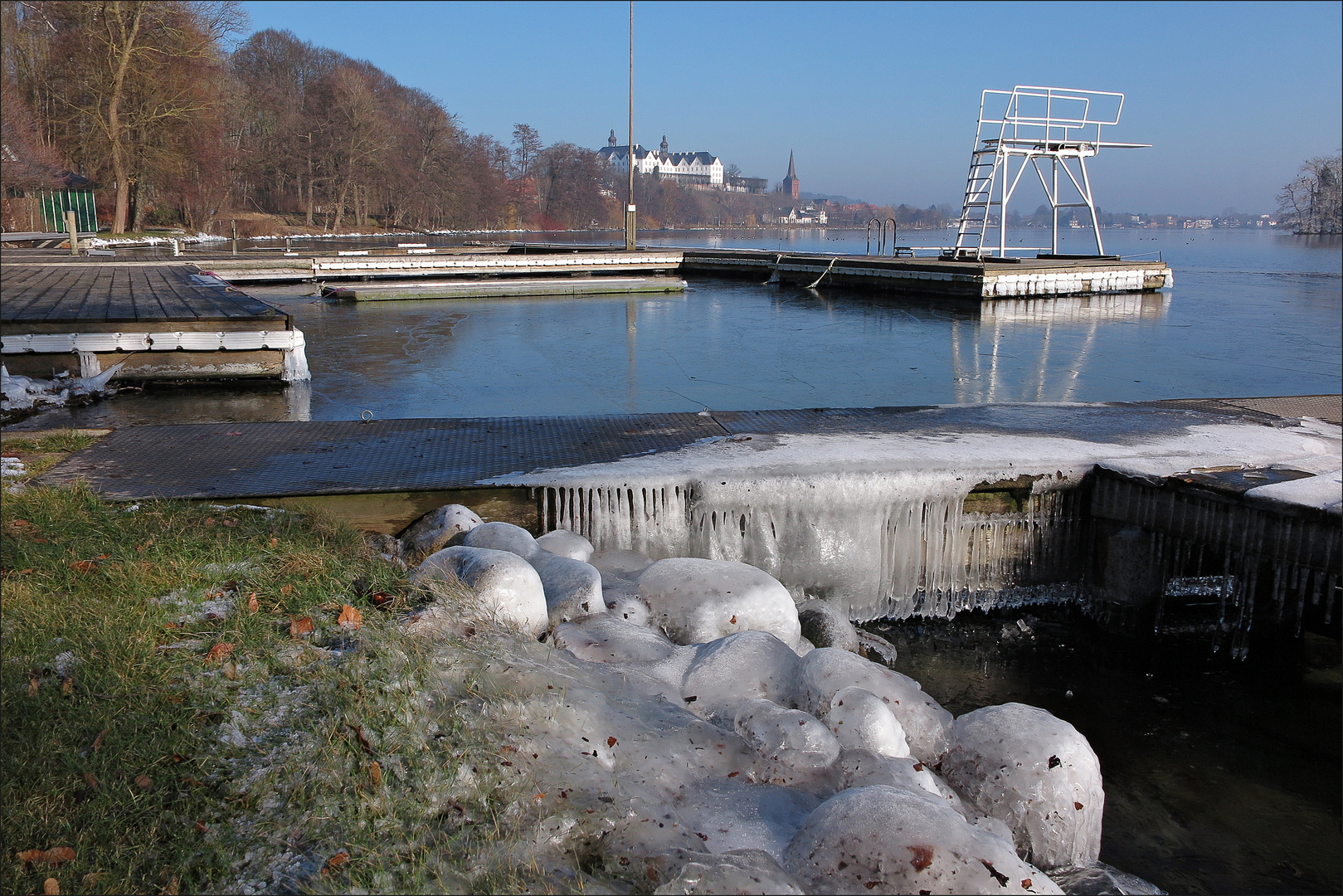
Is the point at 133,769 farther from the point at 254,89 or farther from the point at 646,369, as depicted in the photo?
the point at 254,89

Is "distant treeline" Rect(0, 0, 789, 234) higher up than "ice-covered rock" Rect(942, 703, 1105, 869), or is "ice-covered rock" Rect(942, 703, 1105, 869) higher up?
"distant treeline" Rect(0, 0, 789, 234)

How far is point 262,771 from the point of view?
8.52 feet

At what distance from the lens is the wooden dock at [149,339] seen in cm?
920

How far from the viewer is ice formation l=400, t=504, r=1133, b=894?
96.3 inches

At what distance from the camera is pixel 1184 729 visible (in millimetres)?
4367

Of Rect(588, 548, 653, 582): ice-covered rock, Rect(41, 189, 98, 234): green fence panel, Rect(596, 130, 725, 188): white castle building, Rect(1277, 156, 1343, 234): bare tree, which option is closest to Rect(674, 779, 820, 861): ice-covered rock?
Rect(588, 548, 653, 582): ice-covered rock

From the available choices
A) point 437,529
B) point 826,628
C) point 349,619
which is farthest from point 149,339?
point 826,628

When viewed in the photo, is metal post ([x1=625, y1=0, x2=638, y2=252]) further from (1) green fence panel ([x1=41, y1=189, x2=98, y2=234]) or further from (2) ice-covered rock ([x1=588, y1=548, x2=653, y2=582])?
(2) ice-covered rock ([x1=588, y1=548, x2=653, y2=582])

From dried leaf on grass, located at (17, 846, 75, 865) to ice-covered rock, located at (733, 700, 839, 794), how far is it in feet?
6.35

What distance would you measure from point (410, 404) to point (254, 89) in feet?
234

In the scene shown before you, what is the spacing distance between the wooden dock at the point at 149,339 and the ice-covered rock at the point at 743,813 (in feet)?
28.4

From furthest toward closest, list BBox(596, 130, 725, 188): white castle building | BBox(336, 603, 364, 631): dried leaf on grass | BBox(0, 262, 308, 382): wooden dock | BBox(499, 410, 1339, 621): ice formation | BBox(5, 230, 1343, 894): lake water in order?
BBox(596, 130, 725, 188): white castle building, BBox(0, 262, 308, 382): wooden dock, BBox(499, 410, 1339, 621): ice formation, BBox(5, 230, 1343, 894): lake water, BBox(336, 603, 364, 631): dried leaf on grass

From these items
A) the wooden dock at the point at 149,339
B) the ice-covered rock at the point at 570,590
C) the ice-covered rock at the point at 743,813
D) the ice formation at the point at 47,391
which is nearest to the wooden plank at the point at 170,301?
the wooden dock at the point at 149,339

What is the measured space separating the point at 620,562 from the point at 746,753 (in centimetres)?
206
